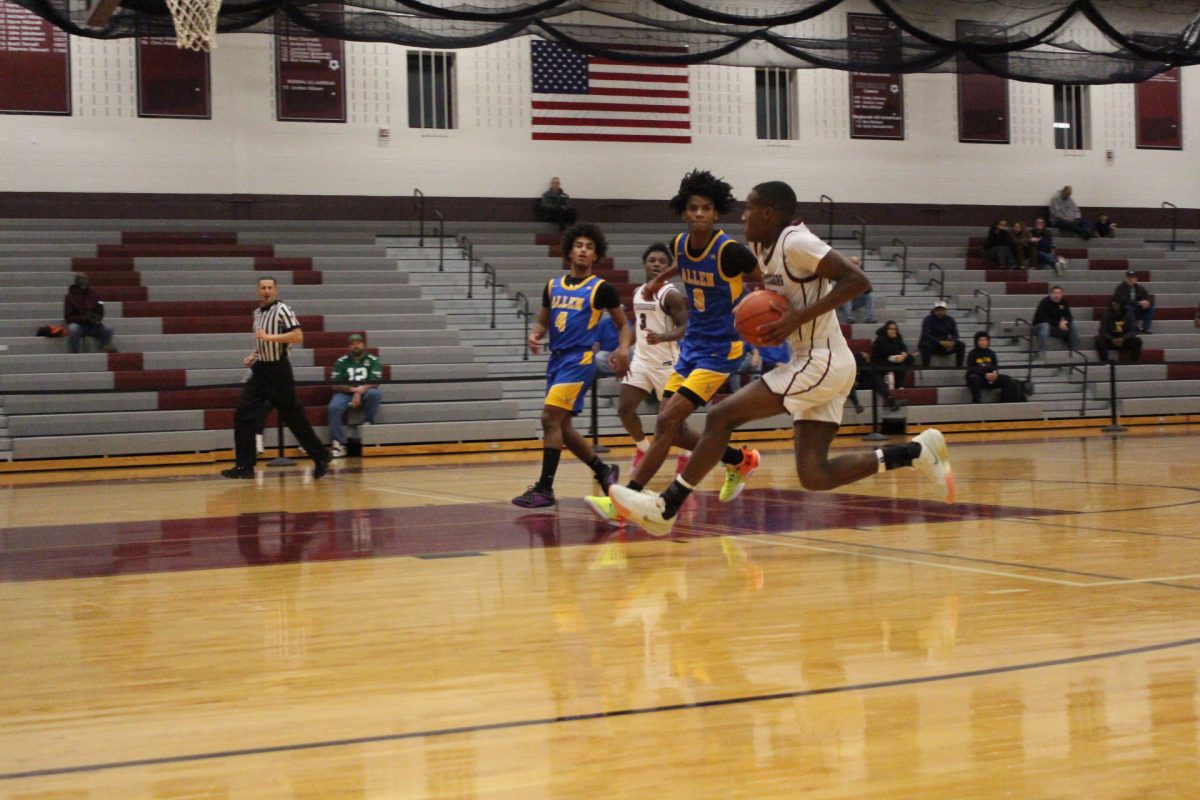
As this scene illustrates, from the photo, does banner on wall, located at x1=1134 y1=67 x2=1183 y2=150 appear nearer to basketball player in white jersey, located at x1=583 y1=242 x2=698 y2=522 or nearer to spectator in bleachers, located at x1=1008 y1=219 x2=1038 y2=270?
spectator in bleachers, located at x1=1008 y1=219 x2=1038 y2=270

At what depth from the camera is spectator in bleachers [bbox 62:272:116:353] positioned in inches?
647

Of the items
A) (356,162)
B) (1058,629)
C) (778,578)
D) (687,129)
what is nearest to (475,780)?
(1058,629)

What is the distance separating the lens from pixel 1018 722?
323cm

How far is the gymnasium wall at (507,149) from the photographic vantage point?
20188mm

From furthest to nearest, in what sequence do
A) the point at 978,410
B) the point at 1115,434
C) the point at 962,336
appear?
the point at 962,336, the point at 978,410, the point at 1115,434

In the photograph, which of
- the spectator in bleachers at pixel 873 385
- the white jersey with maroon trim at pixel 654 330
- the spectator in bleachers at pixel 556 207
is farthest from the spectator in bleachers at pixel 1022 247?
the white jersey with maroon trim at pixel 654 330

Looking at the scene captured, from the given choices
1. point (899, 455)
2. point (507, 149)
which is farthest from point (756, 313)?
point (507, 149)

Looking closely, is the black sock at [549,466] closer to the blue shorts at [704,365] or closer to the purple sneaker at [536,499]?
the purple sneaker at [536,499]

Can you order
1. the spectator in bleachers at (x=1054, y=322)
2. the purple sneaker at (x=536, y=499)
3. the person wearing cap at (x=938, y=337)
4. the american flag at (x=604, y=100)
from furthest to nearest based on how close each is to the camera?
the american flag at (x=604, y=100), the spectator in bleachers at (x=1054, y=322), the person wearing cap at (x=938, y=337), the purple sneaker at (x=536, y=499)

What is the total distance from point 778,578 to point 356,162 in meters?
17.2

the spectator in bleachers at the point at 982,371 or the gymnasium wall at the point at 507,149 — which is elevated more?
the gymnasium wall at the point at 507,149

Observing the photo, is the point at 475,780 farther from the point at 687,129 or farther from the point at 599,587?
the point at 687,129

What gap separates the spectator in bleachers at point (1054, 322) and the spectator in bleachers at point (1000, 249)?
269 cm

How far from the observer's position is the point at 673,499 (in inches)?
251
